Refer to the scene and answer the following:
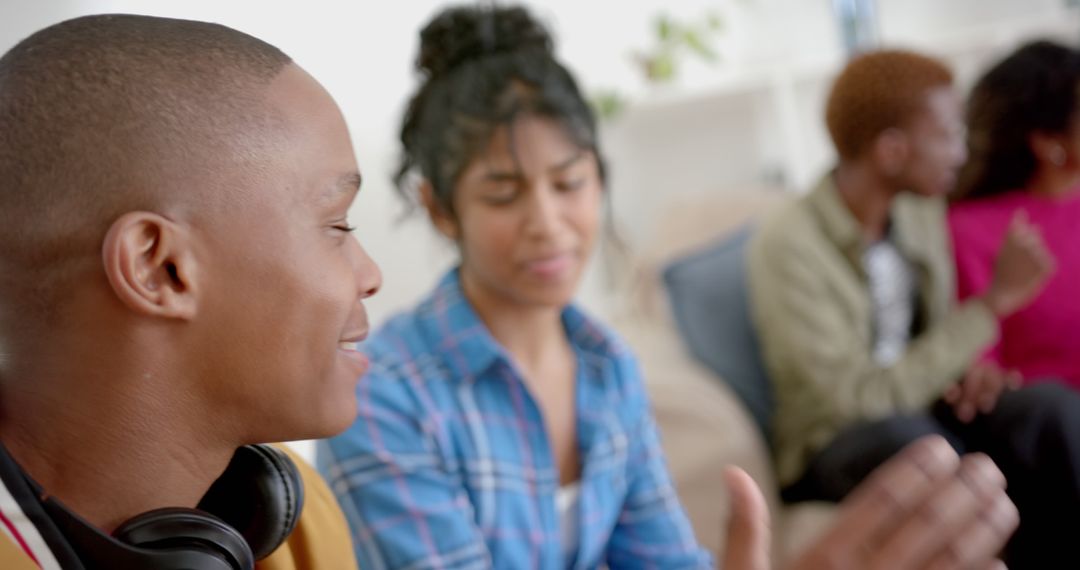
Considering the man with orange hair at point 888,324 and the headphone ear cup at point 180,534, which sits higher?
the headphone ear cup at point 180,534

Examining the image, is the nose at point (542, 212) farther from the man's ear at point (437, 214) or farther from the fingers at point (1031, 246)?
the fingers at point (1031, 246)

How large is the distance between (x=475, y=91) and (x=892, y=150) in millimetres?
823

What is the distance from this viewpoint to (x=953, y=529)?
52cm

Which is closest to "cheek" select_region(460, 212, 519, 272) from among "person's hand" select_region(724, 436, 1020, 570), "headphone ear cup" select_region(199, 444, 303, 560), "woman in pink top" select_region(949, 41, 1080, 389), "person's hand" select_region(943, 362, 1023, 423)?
"headphone ear cup" select_region(199, 444, 303, 560)

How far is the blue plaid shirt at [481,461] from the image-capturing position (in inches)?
37.9

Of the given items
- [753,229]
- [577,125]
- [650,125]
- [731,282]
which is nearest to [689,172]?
[650,125]

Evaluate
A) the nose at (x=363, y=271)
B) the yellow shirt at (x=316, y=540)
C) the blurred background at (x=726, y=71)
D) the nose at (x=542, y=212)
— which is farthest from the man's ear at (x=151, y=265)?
the blurred background at (x=726, y=71)

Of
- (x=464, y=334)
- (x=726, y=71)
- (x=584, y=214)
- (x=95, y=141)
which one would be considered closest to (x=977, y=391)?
(x=584, y=214)

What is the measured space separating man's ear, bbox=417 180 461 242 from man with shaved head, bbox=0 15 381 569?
1.82 ft

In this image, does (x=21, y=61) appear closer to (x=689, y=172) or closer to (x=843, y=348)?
(x=843, y=348)

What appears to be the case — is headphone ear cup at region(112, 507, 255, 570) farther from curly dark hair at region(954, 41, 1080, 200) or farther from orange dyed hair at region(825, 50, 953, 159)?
curly dark hair at region(954, 41, 1080, 200)

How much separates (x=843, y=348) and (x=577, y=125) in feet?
2.26

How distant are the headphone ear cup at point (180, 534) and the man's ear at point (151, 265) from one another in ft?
0.34

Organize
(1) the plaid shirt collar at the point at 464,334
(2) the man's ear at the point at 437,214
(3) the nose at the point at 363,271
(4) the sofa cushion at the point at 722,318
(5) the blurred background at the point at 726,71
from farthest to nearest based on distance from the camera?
(5) the blurred background at the point at 726,71, (4) the sofa cushion at the point at 722,318, (2) the man's ear at the point at 437,214, (1) the plaid shirt collar at the point at 464,334, (3) the nose at the point at 363,271
